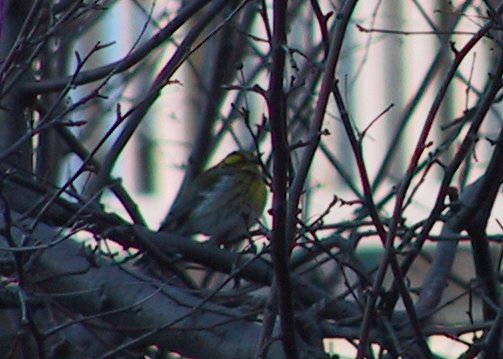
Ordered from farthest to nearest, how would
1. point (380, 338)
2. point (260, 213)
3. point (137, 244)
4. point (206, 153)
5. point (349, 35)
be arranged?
1. point (349, 35)
2. point (260, 213)
3. point (206, 153)
4. point (137, 244)
5. point (380, 338)

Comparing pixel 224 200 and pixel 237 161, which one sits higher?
pixel 237 161

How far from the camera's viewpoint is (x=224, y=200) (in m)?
7.42

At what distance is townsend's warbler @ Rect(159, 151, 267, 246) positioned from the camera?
6775mm

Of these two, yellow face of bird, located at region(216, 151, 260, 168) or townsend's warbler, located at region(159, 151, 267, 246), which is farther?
yellow face of bird, located at region(216, 151, 260, 168)

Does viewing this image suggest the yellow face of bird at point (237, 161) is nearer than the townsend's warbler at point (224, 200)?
No

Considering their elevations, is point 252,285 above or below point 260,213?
below

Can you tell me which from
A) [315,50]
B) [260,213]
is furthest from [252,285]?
[260,213]

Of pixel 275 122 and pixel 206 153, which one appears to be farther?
pixel 206 153

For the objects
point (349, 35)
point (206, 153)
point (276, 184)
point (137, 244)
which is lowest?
point (276, 184)

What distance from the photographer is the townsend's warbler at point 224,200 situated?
6.77m

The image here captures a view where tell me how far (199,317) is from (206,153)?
208cm

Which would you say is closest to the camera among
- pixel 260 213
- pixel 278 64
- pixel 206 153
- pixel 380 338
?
pixel 278 64

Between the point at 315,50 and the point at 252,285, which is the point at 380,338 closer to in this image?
the point at 252,285

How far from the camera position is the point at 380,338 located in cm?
304
